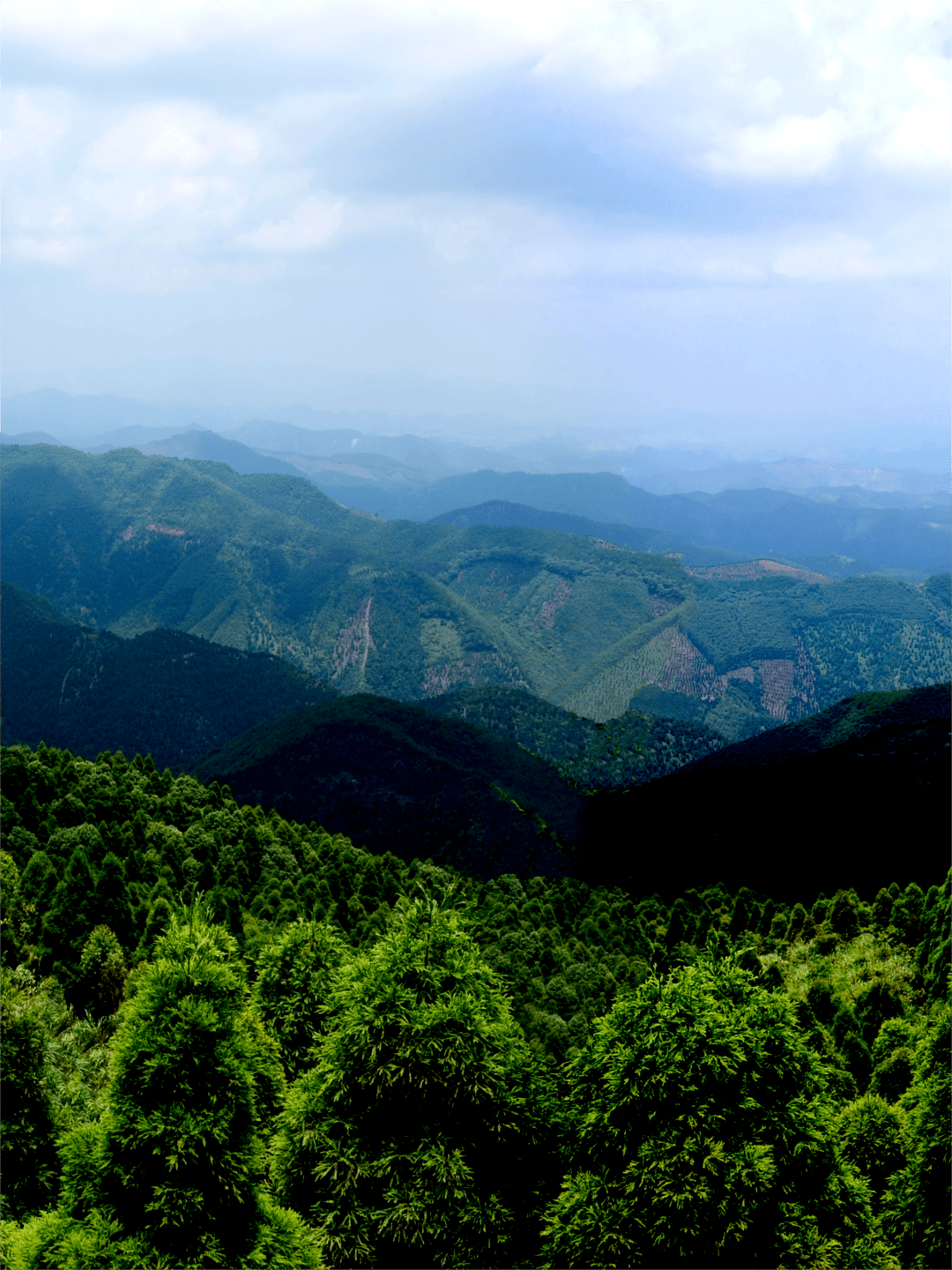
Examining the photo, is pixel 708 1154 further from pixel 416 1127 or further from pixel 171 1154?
pixel 171 1154

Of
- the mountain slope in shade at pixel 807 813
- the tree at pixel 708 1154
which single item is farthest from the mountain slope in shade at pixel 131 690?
the tree at pixel 708 1154

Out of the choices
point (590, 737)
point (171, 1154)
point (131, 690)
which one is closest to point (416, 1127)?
point (171, 1154)

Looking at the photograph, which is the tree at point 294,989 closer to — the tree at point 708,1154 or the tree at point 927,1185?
the tree at point 708,1154

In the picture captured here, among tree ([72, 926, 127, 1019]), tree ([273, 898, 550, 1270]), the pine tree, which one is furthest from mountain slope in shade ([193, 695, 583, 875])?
tree ([273, 898, 550, 1270])

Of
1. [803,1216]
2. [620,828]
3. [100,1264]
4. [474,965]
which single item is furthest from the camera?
[620,828]

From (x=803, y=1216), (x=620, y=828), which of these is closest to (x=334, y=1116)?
(x=803, y=1216)

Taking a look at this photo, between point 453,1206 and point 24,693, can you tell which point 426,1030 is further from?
point 24,693

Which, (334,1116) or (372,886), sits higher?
(334,1116)
